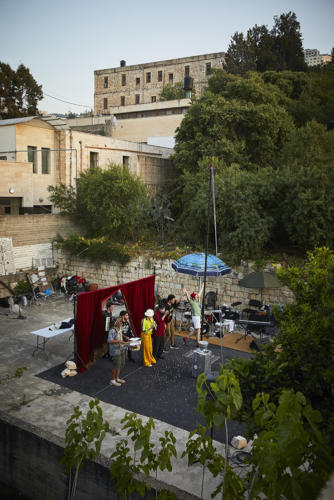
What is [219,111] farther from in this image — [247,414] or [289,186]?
[247,414]

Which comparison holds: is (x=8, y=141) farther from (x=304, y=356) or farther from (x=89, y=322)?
(x=304, y=356)

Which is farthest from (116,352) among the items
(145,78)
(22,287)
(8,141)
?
(145,78)

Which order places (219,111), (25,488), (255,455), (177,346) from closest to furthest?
(255,455), (25,488), (177,346), (219,111)

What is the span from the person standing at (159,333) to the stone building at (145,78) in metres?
42.4

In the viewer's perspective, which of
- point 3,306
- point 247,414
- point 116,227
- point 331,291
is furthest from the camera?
point 116,227

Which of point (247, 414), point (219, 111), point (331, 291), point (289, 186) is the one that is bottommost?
point (247, 414)

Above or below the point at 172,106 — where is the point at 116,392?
below

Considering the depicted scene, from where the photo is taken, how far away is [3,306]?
15.9 m

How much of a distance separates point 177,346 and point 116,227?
26.8 ft

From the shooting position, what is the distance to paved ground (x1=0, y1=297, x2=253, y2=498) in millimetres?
7598

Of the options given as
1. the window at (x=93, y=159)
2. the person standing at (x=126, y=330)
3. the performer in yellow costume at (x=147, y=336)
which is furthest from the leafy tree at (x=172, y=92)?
the performer in yellow costume at (x=147, y=336)

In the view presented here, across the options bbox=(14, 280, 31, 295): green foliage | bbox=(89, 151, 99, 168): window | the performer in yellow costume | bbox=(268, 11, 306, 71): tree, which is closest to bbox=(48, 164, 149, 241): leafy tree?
bbox=(14, 280, 31, 295): green foliage

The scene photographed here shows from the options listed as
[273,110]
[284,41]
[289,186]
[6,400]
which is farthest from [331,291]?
[284,41]

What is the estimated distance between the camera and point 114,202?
1914 cm
